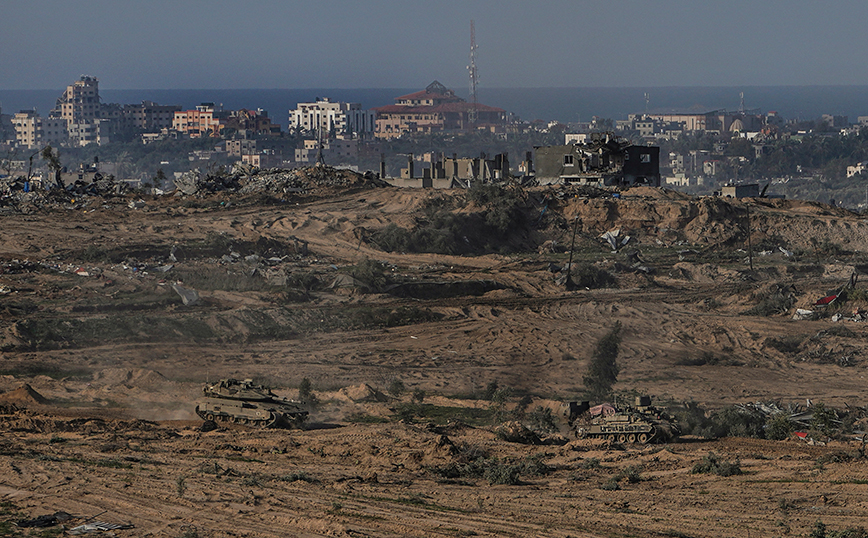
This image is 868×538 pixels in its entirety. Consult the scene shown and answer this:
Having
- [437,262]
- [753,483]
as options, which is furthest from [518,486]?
[437,262]

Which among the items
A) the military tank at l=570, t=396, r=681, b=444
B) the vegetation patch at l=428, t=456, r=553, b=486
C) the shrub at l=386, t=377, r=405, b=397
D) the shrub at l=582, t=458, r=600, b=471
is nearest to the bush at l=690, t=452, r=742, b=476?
the shrub at l=582, t=458, r=600, b=471

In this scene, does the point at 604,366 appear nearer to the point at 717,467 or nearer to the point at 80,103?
the point at 717,467

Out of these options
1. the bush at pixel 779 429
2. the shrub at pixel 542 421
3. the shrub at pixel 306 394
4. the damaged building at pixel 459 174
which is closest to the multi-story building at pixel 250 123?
the damaged building at pixel 459 174

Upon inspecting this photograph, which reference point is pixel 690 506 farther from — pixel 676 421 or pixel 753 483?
pixel 676 421

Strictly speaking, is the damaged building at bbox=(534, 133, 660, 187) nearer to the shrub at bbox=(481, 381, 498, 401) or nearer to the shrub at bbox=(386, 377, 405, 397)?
the shrub at bbox=(481, 381, 498, 401)

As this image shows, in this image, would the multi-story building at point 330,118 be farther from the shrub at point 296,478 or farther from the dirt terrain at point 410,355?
the shrub at point 296,478

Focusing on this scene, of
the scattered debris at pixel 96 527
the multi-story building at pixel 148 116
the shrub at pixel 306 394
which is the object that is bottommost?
the shrub at pixel 306 394

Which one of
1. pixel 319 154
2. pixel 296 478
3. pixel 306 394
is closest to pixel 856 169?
pixel 319 154

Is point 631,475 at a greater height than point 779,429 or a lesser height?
greater
